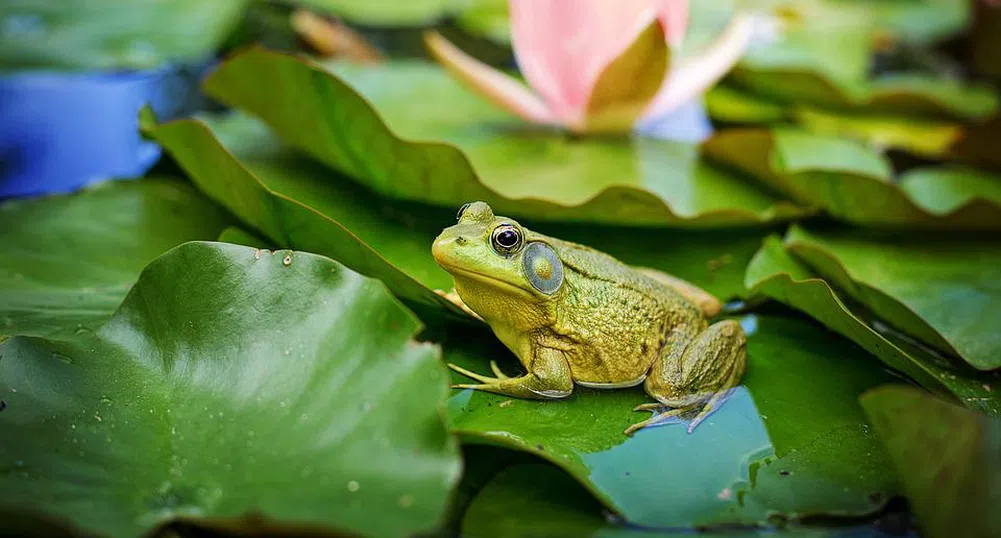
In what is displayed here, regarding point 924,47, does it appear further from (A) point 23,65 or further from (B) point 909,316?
(A) point 23,65

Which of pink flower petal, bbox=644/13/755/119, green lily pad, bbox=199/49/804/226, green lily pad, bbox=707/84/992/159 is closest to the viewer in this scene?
green lily pad, bbox=199/49/804/226

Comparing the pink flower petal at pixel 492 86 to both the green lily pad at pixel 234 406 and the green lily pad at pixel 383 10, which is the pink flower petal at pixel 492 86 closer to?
the green lily pad at pixel 234 406

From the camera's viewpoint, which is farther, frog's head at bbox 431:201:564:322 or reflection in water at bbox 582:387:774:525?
frog's head at bbox 431:201:564:322

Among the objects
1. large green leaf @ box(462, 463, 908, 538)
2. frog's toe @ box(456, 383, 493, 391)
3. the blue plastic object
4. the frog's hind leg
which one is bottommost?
large green leaf @ box(462, 463, 908, 538)

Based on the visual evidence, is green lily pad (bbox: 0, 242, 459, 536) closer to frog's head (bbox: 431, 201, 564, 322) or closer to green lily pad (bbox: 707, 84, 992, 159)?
frog's head (bbox: 431, 201, 564, 322)

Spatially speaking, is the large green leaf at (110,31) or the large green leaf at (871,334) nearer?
the large green leaf at (871,334)

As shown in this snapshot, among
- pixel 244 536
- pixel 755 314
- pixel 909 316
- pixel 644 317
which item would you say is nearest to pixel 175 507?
pixel 244 536

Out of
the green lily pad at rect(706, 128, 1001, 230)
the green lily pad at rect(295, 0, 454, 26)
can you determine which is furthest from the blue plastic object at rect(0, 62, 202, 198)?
the green lily pad at rect(706, 128, 1001, 230)

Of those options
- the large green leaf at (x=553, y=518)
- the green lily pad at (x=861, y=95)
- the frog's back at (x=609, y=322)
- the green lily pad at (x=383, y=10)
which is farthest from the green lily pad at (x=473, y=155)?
the green lily pad at (x=383, y=10)
